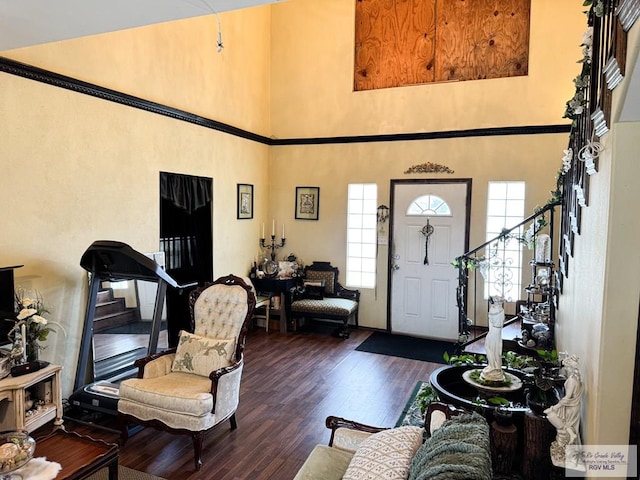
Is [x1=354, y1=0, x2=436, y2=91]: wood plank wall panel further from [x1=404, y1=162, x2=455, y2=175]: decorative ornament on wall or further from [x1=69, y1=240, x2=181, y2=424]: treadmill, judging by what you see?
[x1=69, y1=240, x2=181, y2=424]: treadmill

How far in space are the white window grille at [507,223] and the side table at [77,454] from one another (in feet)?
15.5

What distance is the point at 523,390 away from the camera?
2.70 meters

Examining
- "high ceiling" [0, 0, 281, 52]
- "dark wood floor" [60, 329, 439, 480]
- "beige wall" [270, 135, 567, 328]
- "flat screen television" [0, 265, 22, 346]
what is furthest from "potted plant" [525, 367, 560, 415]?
"beige wall" [270, 135, 567, 328]

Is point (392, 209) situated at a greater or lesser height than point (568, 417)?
greater

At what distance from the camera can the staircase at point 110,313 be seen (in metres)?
3.88

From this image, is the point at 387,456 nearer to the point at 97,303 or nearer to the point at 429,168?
the point at 97,303

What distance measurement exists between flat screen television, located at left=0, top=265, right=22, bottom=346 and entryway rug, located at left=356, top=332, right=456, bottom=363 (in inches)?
152

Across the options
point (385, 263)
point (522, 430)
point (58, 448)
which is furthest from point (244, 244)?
point (522, 430)

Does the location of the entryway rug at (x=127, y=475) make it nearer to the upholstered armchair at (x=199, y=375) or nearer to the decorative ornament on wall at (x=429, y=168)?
the upholstered armchair at (x=199, y=375)

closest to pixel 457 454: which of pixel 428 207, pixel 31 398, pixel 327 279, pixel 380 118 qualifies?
pixel 31 398

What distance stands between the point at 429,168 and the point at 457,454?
5.07 meters

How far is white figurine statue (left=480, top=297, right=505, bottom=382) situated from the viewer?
108 inches

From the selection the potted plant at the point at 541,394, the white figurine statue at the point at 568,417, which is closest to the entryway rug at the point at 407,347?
the potted plant at the point at 541,394

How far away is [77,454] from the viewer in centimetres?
233
